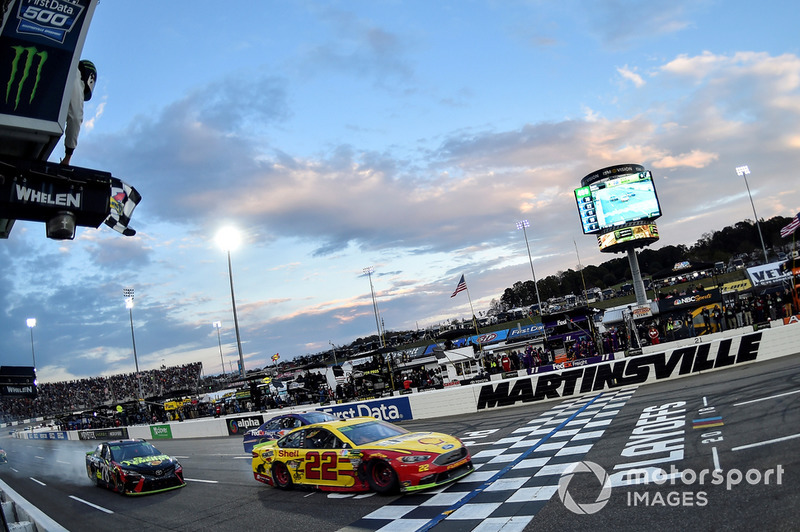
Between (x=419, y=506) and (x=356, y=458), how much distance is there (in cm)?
170

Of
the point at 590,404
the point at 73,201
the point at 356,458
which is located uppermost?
the point at 73,201

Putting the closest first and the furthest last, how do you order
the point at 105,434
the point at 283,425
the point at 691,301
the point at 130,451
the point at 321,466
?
1. the point at 321,466
2. the point at 130,451
3. the point at 283,425
4. the point at 691,301
5. the point at 105,434

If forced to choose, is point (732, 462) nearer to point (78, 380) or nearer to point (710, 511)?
point (710, 511)

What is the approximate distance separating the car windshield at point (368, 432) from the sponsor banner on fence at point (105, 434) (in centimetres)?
3405

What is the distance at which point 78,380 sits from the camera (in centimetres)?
9462

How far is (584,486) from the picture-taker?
23.1ft

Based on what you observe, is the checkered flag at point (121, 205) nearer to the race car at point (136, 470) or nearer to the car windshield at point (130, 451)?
the race car at point (136, 470)

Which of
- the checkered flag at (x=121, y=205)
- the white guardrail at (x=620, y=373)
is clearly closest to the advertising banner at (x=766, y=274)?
the white guardrail at (x=620, y=373)

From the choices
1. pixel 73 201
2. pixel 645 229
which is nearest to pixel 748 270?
pixel 645 229

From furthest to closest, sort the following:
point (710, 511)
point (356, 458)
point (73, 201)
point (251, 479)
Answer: point (251, 479) → point (356, 458) → point (710, 511) → point (73, 201)

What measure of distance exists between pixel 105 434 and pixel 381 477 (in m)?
39.2

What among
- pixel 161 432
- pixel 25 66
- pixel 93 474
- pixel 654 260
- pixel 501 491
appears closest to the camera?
pixel 25 66

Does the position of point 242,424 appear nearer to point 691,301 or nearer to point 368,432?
point 368,432

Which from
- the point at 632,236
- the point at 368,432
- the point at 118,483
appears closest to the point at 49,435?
the point at 118,483
